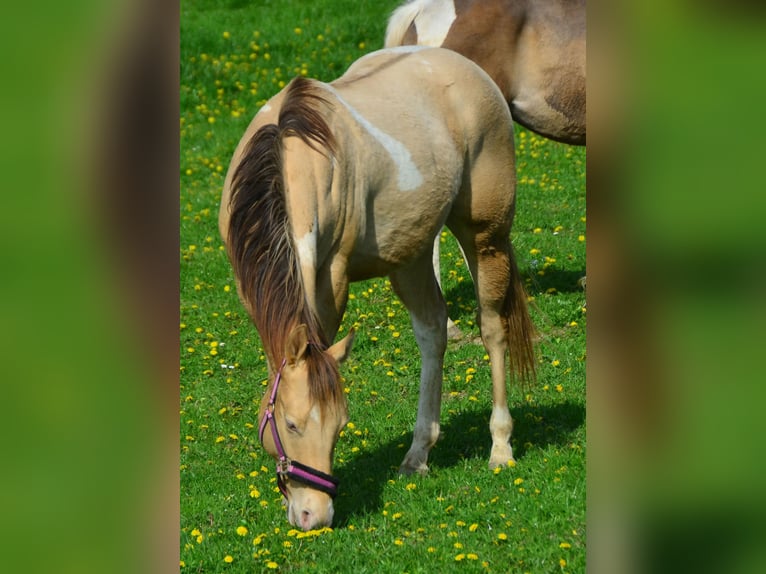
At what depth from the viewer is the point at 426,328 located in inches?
230

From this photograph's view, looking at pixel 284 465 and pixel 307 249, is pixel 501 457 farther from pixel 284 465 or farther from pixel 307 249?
pixel 307 249

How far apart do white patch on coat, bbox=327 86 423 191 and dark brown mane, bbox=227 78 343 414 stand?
52cm

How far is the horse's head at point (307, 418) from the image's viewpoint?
4.06 m

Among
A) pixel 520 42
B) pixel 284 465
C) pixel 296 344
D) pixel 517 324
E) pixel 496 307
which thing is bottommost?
pixel 517 324

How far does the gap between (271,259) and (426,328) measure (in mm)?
1831

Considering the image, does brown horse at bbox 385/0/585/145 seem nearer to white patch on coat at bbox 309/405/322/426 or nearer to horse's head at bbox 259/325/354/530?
A: horse's head at bbox 259/325/354/530

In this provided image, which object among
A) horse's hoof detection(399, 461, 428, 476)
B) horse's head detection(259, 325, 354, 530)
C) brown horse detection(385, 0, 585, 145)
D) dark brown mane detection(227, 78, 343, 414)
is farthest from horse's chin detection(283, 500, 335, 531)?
brown horse detection(385, 0, 585, 145)

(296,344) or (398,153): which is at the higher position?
(398,153)

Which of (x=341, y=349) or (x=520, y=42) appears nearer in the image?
(x=341, y=349)

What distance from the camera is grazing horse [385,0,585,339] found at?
828 centimetres

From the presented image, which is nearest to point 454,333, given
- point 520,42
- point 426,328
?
point 426,328
